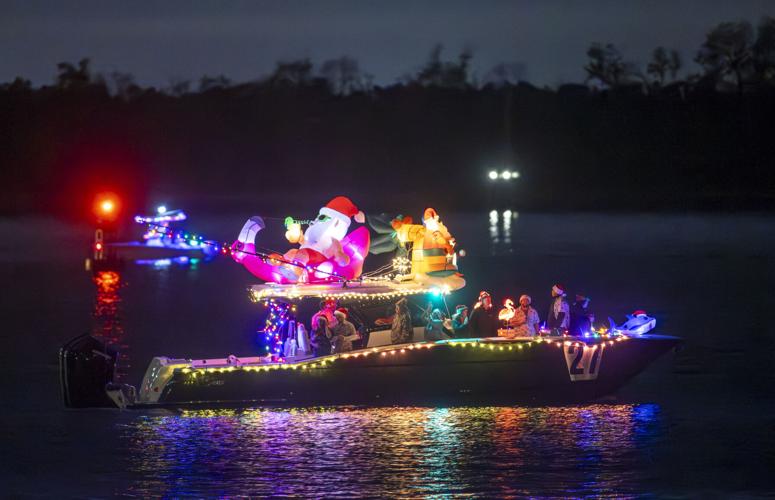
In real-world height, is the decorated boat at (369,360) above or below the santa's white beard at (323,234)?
below

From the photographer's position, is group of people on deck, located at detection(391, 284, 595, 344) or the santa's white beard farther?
the santa's white beard

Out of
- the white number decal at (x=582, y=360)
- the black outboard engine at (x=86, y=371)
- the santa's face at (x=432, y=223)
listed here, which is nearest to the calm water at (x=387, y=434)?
the black outboard engine at (x=86, y=371)

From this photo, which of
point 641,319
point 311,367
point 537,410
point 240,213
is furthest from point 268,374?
point 240,213

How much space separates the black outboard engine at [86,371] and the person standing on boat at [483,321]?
6.16 metres

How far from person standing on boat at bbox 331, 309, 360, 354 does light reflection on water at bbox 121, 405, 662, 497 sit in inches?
46.8

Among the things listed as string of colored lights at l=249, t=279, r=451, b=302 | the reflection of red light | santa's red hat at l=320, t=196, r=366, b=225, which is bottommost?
string of colored lights at l=249, t=279, r=451, b=302

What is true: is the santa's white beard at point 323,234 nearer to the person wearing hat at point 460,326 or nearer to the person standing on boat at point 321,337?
the person standing on boat at point 321,337

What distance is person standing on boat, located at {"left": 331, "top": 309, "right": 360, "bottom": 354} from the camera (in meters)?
23.0

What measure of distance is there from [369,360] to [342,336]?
0.67 meters

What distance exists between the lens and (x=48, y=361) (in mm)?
30797

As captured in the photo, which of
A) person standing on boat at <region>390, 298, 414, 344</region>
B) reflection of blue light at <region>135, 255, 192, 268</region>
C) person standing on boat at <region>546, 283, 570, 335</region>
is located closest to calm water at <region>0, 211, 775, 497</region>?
person standing on boat at <region>390, 298, 414, 344</region>

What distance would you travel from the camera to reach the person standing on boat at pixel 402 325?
75.3 feet

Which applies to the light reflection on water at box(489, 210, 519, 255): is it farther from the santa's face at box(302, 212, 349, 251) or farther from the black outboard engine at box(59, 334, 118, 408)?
the black outboard engine at box(59, 334, 118, 408)

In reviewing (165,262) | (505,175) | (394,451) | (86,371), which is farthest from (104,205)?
(505,175)
